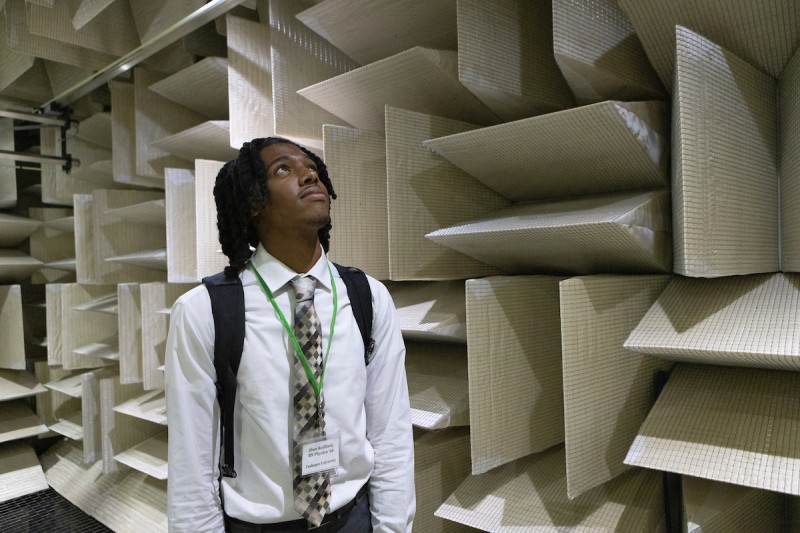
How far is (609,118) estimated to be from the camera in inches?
48.5

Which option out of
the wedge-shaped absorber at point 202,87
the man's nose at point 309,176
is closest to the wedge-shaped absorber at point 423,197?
the man's nose at point 309,176

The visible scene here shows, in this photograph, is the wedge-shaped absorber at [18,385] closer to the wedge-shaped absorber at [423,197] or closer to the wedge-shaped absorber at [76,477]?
the wedge-shaped absorber at [76,477]

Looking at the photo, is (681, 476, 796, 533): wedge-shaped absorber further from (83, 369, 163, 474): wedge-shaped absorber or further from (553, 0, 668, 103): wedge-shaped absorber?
(83, 369, 163, 474): wedge-shaped absorber

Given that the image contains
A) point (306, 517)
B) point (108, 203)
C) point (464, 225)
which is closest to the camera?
point (306, 517)

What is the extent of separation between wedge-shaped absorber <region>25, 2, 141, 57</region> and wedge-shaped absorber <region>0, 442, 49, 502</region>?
248 cm

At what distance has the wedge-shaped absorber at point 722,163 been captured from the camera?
3.67ft

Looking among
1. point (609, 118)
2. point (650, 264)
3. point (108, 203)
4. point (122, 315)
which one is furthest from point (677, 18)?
point (108, 203)

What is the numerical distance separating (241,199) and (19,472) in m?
3.19

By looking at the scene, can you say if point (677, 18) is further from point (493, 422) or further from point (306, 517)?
point (306, 517)

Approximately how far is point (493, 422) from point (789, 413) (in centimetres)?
65

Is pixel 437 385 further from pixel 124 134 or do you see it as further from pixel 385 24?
pixel 124 134

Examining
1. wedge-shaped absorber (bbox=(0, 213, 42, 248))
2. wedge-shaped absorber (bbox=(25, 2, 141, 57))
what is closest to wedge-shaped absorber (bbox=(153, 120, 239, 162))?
wedge-shaped absorber (bbox=(25, 2, 141, 57))

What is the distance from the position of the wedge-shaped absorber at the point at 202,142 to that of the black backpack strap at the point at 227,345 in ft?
4.31

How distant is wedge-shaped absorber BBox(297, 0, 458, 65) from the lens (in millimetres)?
1629
